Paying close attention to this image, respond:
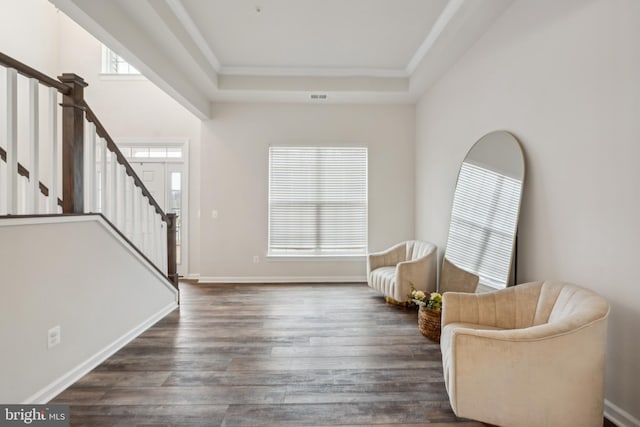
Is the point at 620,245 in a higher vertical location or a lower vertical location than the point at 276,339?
higher

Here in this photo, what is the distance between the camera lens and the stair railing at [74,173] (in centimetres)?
194

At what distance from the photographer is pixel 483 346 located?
5.32ft

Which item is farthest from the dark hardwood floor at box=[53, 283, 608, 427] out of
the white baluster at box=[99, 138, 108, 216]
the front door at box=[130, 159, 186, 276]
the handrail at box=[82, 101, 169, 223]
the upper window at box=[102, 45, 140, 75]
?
the upper window at box=[102, 45, 140, 75]

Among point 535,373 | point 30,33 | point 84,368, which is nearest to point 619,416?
point 535,373

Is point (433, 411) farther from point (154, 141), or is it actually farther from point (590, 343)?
point (154, 141)

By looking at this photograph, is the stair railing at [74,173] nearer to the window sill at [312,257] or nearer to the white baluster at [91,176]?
the white baluster at [91,176]

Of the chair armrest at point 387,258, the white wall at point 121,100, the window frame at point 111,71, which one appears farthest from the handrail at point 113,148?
the window frame at point 111,71

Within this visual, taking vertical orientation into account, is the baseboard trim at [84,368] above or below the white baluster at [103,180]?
below

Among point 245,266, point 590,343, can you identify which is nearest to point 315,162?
point 245,266

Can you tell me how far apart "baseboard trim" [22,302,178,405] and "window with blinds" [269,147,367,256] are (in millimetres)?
2372

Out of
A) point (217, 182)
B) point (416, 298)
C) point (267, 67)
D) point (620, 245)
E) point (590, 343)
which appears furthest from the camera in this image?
point (217, 182)

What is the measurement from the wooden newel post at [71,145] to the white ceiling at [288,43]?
51cm

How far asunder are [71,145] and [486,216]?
11.6ft

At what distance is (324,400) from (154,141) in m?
5.02
